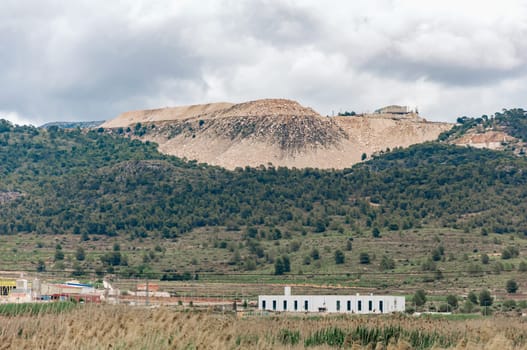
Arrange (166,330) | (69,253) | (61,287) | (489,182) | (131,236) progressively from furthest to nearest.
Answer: (489,182), (131,236), (69,253), (61,287), (166,330)

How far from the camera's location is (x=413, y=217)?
581 ft

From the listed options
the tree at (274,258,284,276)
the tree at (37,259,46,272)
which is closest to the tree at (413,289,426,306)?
the tree at (274,258,284,276)

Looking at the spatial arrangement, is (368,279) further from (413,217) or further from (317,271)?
(413,217)

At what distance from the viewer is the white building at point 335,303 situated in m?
103

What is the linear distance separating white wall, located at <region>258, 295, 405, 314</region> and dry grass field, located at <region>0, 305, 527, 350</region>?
Result: 4082 cm

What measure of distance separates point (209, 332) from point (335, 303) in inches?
2509

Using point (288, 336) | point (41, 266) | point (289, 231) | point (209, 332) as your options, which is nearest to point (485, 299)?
point (41, 266)

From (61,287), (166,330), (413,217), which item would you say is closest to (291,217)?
(413,217)

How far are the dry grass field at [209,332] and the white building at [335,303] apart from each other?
134 ft

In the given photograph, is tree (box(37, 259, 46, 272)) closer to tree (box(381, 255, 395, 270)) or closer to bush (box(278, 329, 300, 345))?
tree (box(381, 255, 395, 270))

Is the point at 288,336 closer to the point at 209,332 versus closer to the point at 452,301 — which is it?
the point at 209,332

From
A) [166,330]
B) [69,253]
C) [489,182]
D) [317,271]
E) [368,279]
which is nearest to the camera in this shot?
[166,330]

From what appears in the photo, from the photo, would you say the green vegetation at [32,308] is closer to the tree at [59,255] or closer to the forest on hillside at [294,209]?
the tree at [59,255]

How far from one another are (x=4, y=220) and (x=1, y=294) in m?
81.7
